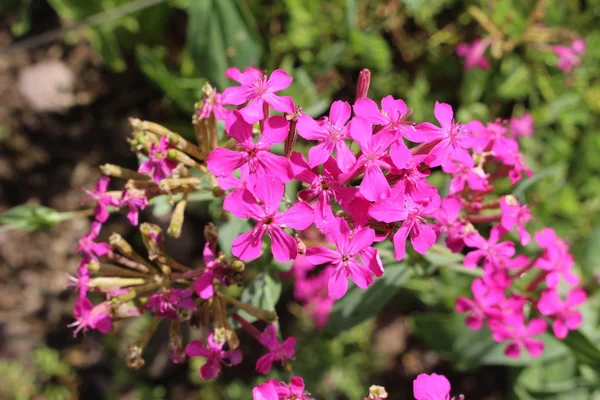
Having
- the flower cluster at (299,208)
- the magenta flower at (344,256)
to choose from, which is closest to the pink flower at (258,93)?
the flower cluster at (299,208)

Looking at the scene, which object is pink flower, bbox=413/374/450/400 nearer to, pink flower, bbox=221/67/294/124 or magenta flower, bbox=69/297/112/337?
pink flower, bbox=221/67/294/124

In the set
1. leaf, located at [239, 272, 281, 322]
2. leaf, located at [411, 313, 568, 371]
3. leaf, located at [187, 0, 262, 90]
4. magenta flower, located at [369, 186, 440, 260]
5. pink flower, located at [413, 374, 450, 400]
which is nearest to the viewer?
magenta flower, located at [369, 186, 440, 260]

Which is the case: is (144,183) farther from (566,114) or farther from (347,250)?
(566,114)

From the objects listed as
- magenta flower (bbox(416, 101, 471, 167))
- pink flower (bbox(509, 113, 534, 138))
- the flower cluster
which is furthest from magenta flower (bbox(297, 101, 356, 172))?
pink flower (bbox(509, 113, 534, 138))

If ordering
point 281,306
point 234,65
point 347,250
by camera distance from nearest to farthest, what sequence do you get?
point 347,250
point 234,65
point 281,306

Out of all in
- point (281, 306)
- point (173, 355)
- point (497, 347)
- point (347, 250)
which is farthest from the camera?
Answer: point (281, 306)

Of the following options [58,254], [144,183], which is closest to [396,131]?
[144,183]

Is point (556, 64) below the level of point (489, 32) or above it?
below
